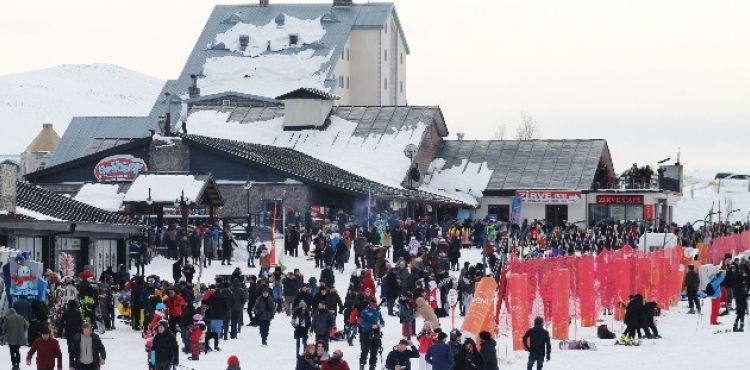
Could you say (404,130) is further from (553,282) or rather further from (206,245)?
(553,282)

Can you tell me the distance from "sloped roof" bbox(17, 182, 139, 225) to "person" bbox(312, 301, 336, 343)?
403 inches

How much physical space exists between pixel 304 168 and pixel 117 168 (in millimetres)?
7302

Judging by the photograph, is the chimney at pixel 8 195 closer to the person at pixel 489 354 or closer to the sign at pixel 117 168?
the person at pixel 489 354

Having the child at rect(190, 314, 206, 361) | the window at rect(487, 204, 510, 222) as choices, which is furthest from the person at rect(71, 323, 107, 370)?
the window at rect(487, 204, 510, 222)

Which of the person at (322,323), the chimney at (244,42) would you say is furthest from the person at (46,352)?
the chimney at (244,42)

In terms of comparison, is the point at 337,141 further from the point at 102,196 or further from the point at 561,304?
the point at 561,304

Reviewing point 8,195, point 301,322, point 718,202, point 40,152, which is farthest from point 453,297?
point 40,152

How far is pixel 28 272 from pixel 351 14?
242 feet

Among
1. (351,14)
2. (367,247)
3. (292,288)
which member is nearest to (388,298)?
(292,288)

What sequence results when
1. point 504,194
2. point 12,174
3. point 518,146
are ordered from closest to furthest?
point 12,174
point 504,194
point 518,146

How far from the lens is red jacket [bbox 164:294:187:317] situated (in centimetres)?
3114

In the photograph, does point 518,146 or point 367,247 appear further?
point 518,146

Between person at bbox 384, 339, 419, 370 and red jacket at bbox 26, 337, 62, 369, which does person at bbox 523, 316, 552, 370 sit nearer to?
person at bbox 384, 339, 419, 370

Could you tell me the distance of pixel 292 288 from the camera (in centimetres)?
3719
